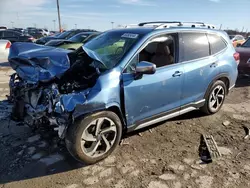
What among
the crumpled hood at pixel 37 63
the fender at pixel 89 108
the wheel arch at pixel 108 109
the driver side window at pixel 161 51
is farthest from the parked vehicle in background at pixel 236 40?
the fender at pixel 89 108

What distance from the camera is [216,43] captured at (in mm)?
4918

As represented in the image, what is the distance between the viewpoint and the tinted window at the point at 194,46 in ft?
14.0

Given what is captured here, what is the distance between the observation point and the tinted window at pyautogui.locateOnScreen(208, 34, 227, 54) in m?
4.80

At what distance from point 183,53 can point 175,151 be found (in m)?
1.64

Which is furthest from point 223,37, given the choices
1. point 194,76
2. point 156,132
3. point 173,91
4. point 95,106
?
point 95,106

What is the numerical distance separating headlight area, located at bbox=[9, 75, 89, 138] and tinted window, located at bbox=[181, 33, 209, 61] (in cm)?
200

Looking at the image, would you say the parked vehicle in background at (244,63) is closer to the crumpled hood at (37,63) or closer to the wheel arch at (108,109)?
the wheel arch at (108,109)

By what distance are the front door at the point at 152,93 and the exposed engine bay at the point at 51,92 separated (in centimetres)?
54

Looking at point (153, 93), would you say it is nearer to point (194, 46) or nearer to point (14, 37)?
point (194, 46)

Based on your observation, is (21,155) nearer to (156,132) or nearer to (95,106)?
(95,106)

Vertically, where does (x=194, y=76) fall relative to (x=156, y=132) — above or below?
above

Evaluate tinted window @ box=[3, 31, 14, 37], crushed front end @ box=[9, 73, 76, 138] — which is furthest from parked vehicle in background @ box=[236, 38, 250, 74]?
tinted window @ box=[3, 31, 14, 37]

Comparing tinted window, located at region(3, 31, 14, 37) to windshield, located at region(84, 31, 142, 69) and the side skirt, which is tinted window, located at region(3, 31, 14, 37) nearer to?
windshield, located at region(84, 31, 142, 69)

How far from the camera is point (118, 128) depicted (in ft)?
11.6
